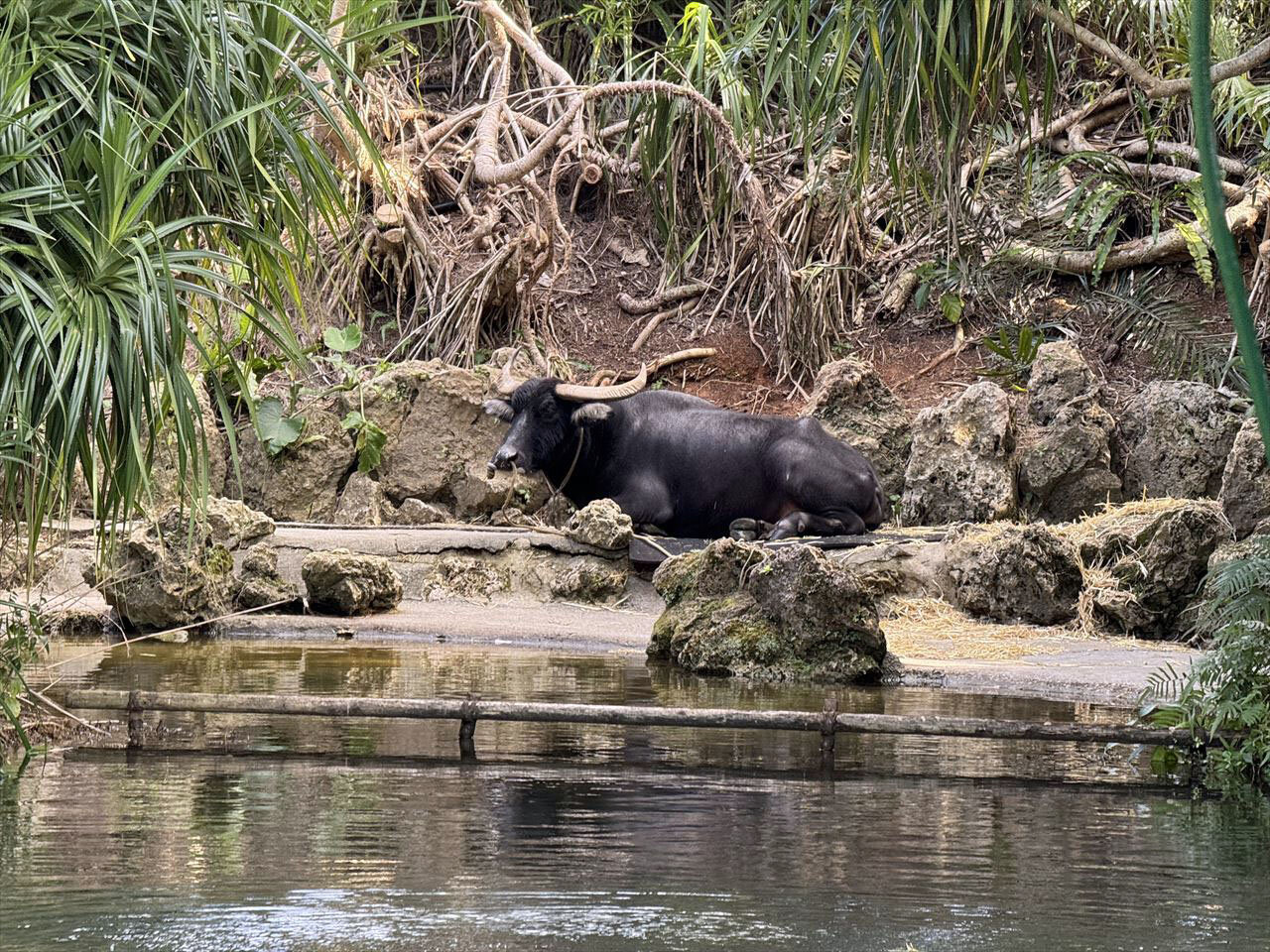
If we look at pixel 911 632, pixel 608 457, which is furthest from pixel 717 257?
pixel 911 632

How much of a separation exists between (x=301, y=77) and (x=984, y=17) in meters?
2.36

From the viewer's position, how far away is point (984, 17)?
5.93 meters

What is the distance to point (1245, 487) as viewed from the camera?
33.8ft

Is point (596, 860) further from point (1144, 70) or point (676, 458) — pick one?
point (676, 458)

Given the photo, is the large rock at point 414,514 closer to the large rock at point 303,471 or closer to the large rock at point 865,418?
the large rock at point 303,471

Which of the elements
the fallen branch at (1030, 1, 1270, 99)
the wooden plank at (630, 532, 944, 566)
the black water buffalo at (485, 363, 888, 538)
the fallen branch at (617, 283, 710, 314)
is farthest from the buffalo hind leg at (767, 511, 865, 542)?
the fallen branch at (617, 283, 710, 314)

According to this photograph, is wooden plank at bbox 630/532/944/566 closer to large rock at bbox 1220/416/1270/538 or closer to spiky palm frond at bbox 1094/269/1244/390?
large rock at bbox 1220/416/1270/538

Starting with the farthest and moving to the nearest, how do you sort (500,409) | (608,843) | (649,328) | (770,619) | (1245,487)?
1. (649,328)
2. (500,409)
3. (1245,487)
4. (770,619)
5. (608,843)

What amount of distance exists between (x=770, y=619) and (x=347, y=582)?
2.82 meters

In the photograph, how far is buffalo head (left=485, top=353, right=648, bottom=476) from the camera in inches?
490

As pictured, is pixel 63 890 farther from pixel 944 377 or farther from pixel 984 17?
pixel 944 377

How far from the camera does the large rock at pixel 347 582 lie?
9.95 metres

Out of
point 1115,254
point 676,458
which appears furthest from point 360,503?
point 1115,254

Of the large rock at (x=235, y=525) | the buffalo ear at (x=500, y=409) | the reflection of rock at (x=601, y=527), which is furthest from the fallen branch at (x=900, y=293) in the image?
the large rock at (x=235, y=525)
